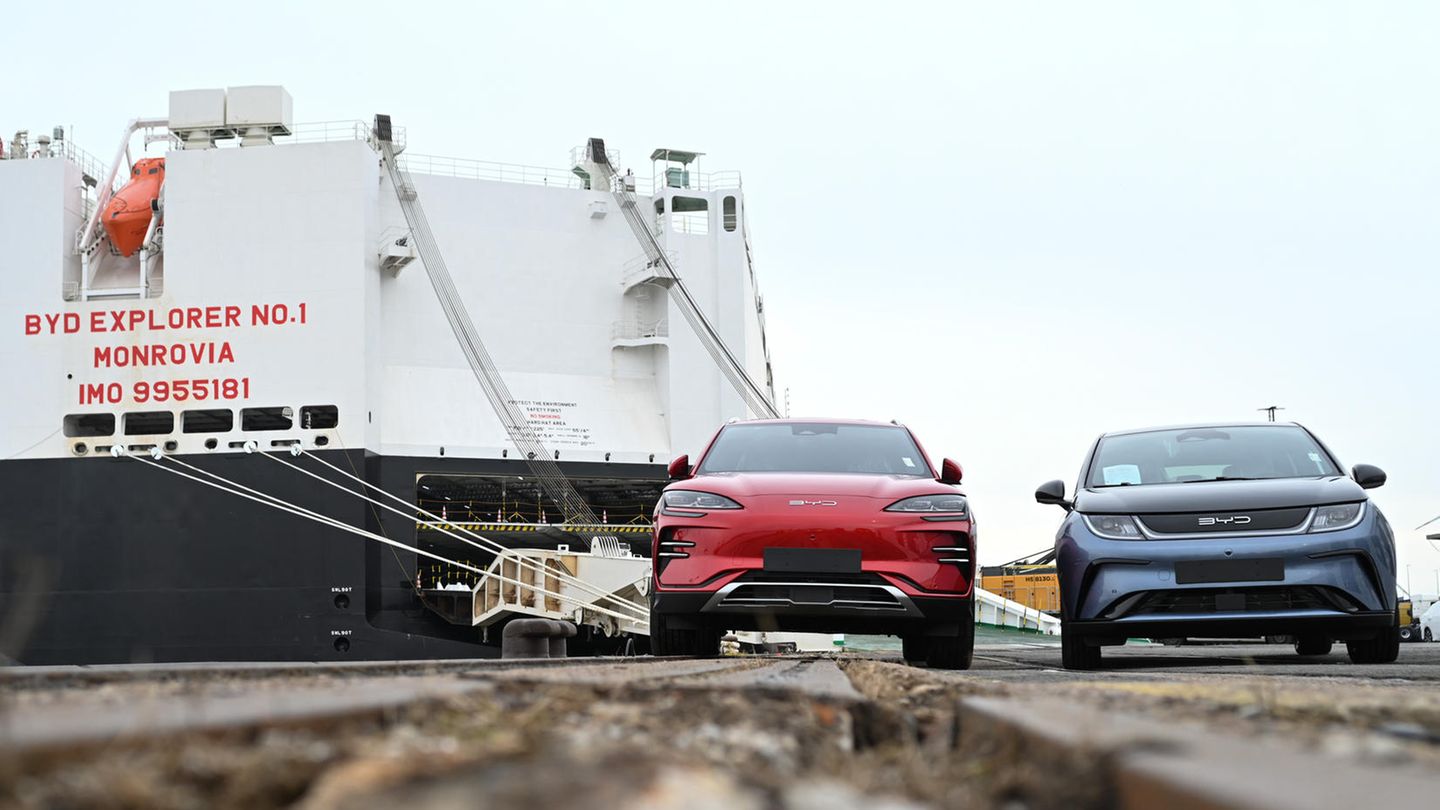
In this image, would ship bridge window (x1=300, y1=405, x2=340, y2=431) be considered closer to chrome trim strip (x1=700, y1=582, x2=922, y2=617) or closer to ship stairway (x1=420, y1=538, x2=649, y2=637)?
ship stairway (x1=420, y1=538, x2=649, y2=637)

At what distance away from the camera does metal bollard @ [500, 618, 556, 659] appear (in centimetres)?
950

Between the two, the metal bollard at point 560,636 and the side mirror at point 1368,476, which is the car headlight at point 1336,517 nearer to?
the side mirror at point 1368,476

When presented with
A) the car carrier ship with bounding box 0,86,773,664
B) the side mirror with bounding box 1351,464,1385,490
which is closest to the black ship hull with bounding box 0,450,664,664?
the car carrier ship with bounding box 0,86,773,664

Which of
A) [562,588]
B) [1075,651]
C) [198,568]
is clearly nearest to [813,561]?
[1075,651]

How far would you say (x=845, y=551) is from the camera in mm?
7000

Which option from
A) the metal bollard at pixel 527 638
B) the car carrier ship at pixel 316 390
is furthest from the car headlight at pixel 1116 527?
the car carrier ship at pixel 316 390

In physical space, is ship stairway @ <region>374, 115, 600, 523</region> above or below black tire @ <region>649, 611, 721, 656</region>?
above

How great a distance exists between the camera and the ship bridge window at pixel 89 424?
21.3 metres

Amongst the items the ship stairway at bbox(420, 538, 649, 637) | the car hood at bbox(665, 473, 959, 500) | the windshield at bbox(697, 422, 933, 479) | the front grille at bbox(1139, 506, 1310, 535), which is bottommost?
the ship stairway at bbox(420, 538, 649, 637)

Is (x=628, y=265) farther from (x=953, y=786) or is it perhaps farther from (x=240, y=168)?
(x=953, y=786)

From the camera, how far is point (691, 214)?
25.8 meters

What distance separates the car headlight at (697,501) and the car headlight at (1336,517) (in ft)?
9.66

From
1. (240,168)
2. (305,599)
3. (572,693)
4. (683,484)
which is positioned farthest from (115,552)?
(572,693)

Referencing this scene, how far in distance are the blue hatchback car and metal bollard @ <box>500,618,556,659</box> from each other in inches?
142
